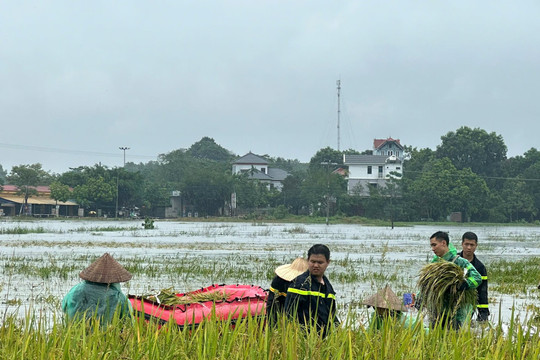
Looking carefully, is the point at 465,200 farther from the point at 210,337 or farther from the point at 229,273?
the point at 210,337

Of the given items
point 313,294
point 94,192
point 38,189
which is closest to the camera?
point 313,294

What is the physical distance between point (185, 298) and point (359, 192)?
7258 centimetres

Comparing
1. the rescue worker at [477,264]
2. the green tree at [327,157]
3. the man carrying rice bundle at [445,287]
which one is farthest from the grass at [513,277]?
the green tree at [327,157]

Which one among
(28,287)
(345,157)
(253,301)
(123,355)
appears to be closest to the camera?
(123,355)

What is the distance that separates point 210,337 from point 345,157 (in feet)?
280

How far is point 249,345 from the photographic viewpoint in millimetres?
4793

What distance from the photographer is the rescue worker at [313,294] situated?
611cm

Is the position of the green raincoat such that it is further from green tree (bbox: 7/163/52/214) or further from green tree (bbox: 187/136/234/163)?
green tree (bbox: 187/136/234/163)

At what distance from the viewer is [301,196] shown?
81.4m

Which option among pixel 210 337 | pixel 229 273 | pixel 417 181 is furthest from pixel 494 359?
pixel 417 181

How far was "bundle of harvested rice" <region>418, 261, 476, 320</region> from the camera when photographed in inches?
275

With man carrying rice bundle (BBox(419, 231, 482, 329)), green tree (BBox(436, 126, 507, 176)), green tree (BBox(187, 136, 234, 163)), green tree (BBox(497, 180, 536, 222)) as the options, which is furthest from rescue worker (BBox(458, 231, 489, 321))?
green tree (BBox(187, 136, 234, 163))

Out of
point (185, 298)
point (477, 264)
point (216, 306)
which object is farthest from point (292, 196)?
point (216, 306)

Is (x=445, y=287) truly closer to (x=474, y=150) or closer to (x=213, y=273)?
(x=213, y=273)
